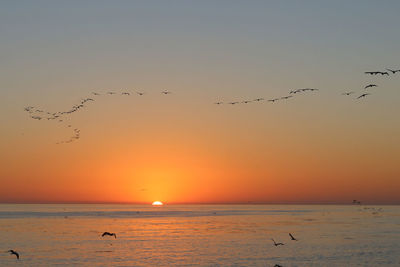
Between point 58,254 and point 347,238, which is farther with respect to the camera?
point 347,238

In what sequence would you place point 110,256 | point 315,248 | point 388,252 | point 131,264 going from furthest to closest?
point 315,248, point 388,252, point 110,256, point 131,264

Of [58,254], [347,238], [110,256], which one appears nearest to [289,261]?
[110,256]

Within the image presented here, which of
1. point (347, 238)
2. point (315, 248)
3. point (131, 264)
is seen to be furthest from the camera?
point (347, 238)

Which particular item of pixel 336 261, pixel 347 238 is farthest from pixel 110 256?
pixel 347 238

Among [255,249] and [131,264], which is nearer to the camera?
[131,264]

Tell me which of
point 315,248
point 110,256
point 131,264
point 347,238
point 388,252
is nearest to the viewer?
point 131,264

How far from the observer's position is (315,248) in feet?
218

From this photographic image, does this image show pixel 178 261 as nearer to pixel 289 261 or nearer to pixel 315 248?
pixel 289 261

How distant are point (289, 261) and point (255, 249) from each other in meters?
11.0

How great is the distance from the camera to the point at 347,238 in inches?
3201

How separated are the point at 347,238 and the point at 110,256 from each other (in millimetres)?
40593

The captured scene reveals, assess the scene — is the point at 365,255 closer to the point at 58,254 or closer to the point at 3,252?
the point at 58,254

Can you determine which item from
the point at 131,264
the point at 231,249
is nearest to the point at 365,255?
the point at 231,249

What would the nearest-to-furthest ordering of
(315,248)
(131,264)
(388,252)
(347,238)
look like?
(131,264), (388,252), (315,248), (347,238)
